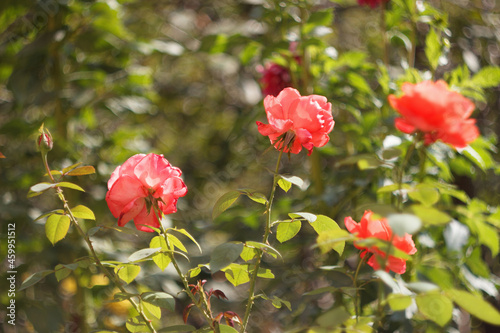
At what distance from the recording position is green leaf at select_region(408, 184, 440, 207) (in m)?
0.47

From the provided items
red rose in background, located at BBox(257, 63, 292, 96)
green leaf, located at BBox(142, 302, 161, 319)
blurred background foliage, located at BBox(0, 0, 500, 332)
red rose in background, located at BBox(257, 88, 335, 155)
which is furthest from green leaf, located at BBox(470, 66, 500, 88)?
green leaf, located at BBox(142, 302, 161, 319)

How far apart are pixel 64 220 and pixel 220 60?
1648 millimetres

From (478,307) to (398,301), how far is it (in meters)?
0.06

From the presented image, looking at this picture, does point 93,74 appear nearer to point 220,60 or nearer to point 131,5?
point 220,60

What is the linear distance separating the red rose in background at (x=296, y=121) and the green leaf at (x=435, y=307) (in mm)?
214

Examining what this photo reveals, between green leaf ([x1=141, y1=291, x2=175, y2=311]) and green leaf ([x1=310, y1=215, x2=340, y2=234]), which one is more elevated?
green leaf ([x1=310, y1=215, x2=340, y2=234])

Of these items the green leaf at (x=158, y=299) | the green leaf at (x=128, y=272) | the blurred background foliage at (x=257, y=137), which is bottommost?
the blurred background foliage at (x=257, y=137)

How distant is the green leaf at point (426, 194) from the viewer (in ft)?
1.55

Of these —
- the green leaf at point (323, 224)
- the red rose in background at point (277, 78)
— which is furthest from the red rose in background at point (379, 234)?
the red rose in background at point (277, 78)

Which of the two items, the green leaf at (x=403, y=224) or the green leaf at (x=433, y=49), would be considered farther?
the green leaf at (x=433, y=49)

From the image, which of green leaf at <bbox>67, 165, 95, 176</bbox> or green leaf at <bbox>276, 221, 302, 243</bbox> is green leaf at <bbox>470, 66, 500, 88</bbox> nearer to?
green leaf at <bbox>276, 221, 302, 243</bbox>

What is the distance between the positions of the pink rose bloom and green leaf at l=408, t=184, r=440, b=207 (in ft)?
0.88

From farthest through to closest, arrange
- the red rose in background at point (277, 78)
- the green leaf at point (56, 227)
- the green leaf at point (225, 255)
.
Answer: the red rose in background at point (277, 78) < the green leaf at point (56, 227) < the green leaf at point (225, 255)

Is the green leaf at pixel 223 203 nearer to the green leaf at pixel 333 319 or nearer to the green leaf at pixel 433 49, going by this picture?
the green leaf at pixel 333 319
